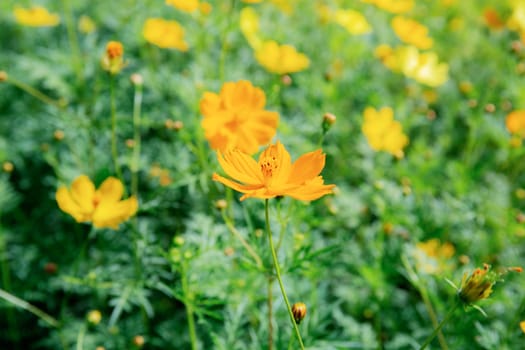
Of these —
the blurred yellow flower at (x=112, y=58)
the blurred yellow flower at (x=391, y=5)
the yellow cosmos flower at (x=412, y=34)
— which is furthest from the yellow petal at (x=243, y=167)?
the blurred yellow flower at (x=391, y=5)

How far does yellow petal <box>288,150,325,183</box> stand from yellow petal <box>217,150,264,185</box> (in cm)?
8

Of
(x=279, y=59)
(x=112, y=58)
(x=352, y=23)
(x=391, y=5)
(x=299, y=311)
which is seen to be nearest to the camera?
(x=299, y=311)

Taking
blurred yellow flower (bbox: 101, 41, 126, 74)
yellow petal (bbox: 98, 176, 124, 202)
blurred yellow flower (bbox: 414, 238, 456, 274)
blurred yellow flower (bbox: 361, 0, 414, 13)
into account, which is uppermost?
blurred yellow flower (bbox: 101, 41, 126, 74)

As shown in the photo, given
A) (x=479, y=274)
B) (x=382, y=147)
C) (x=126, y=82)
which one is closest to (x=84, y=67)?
(x=126, y=82)

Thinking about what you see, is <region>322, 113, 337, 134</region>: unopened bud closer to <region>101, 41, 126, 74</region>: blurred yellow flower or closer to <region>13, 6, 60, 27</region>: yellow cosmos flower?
<region>101, 41, 126, 74</region>: blurred yellow flower

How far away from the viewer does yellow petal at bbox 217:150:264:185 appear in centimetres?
105

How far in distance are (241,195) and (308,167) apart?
865 mm

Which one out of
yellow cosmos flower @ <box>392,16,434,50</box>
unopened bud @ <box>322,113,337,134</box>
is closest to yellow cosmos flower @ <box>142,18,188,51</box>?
unopened bud @ <box>322,113,337,134</box>

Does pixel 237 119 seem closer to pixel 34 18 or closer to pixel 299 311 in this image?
pixel 299 311

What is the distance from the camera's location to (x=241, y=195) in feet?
6.21

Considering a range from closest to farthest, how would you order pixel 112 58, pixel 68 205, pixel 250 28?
pixel 68 205, pixel 112 58, pixel 250 28

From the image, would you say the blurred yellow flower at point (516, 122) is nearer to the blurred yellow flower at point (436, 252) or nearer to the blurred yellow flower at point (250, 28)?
the blurred yellow flower at point (436, 252)

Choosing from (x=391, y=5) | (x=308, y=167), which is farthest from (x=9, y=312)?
(x=391, y=5)

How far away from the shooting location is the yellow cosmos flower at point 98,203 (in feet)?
4.17
